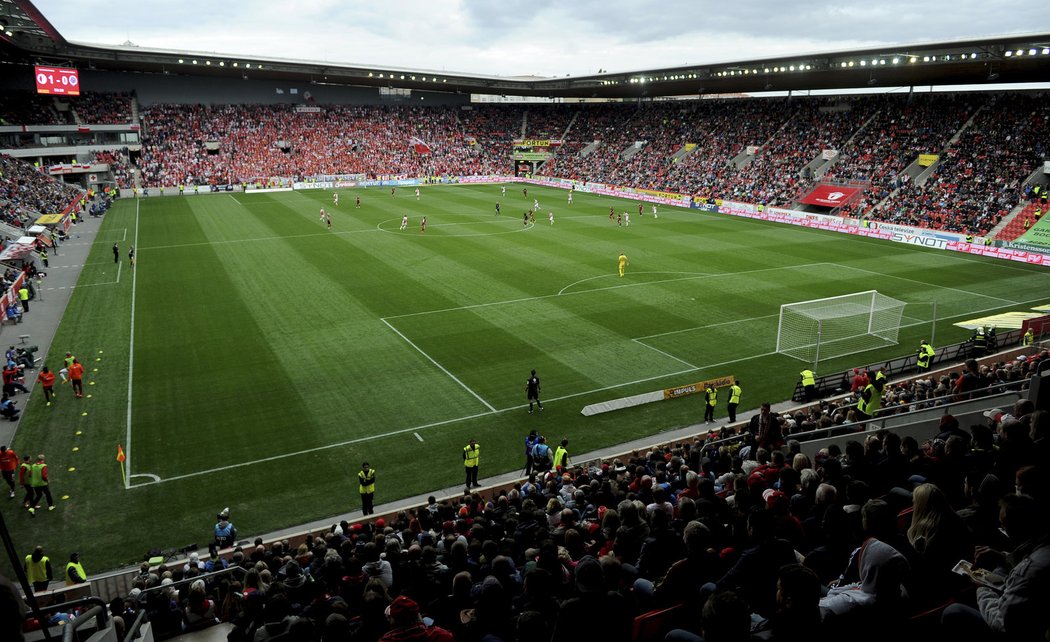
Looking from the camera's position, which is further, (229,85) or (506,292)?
(229,85)

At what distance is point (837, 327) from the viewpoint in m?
26.9

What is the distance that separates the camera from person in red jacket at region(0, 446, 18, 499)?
15.6m

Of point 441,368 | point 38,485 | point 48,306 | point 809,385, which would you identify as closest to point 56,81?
point 48,306

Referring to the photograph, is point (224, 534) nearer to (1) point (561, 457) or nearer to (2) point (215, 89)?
(1) point (561, 457)

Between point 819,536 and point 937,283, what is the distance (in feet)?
113

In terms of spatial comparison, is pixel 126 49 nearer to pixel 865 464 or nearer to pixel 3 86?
pixel 3 86

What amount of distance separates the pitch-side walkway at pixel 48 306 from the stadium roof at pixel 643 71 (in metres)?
16.4

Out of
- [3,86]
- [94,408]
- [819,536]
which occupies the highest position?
[3,86]

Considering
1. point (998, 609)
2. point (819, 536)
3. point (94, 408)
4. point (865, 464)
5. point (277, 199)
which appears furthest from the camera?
point (277, 199)

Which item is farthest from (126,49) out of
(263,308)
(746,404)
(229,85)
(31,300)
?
(746,404)

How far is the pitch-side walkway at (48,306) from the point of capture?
21.9 metres

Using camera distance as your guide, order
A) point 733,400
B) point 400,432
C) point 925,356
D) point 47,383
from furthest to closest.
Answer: point 925,356 < point 47,383 < point 733,400 < point 400,432

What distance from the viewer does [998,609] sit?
4.04 meters

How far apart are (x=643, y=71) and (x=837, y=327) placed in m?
52.4
